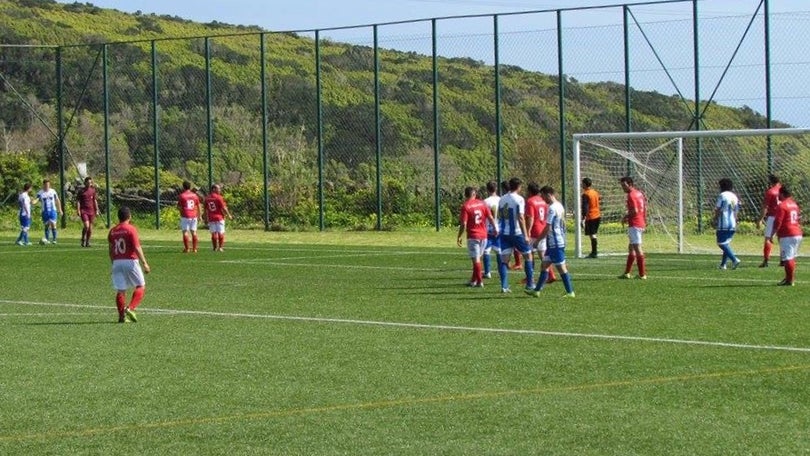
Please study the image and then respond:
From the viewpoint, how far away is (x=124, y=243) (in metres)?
18.7

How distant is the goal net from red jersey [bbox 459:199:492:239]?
27.0 ft

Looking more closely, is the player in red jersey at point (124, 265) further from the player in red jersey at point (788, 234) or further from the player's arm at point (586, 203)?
the player's arm at point (586, 203)

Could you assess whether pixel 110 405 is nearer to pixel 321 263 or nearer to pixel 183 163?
pixel 321 263

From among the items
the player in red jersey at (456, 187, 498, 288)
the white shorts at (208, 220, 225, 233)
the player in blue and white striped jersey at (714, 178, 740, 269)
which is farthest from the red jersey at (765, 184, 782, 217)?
the white shorts at (208, 220, 225, 233)

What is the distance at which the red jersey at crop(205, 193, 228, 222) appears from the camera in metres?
34.2

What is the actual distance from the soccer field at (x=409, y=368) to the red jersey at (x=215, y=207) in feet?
28.7

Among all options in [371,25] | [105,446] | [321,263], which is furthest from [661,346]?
[371,25]

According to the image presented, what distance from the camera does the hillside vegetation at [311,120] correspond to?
44469mm

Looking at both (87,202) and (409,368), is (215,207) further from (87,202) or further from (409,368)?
(409,368)

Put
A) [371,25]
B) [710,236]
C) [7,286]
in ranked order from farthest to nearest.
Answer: [371,25] → [710,236] → [7,286]

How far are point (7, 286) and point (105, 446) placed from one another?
15.5 m

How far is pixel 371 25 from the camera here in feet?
143

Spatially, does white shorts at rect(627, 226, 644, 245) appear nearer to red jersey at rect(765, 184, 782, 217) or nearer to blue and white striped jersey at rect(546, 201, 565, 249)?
red jersey at rect(765, 184, 782, 217)

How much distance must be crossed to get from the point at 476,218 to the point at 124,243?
272 inches
